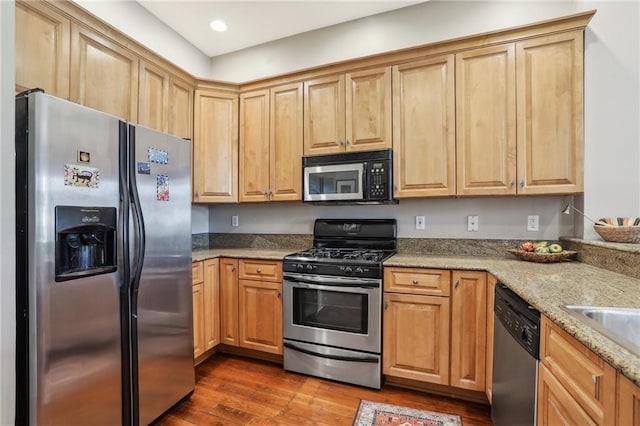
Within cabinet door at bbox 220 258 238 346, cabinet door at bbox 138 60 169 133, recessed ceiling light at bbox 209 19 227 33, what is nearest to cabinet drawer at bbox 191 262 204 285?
cabinet door at bbox 220 258 238 346

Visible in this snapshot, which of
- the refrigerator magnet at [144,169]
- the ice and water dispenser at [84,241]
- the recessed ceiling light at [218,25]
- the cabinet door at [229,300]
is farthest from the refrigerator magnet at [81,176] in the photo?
the recessed ceiling light at [218,25]

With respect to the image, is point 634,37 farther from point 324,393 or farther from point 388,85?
point 324,393

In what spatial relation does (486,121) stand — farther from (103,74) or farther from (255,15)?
(103,74)

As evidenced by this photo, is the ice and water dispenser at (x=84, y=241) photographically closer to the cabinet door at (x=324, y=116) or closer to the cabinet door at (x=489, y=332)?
the cabinet door at (x=324, y=116)

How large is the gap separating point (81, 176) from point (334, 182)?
1.68 m

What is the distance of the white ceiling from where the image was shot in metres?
2.61

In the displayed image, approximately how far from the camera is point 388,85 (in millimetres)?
2467

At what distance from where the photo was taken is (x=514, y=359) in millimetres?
1437

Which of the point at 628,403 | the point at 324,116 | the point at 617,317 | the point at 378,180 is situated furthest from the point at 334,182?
the point at 628,403

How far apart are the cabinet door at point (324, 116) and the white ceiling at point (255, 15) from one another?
0.62 meters

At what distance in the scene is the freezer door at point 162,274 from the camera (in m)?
1.75

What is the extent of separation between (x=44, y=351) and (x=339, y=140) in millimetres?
2195

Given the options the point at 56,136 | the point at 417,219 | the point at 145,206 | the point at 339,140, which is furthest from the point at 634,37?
the point at 56,136

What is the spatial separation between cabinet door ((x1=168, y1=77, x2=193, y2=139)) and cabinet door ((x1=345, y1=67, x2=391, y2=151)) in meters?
1.41
